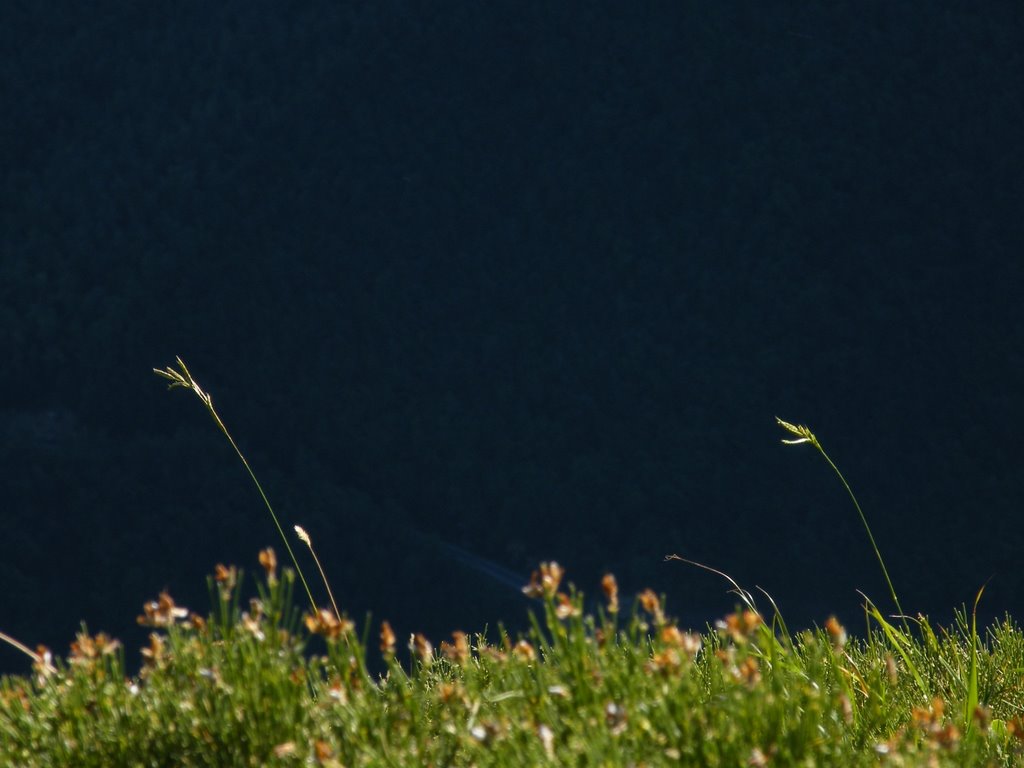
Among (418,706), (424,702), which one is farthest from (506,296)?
(418,706)

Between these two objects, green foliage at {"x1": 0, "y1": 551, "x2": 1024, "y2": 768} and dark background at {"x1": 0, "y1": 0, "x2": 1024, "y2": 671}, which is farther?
dark background at {"x1": 0, "y1": 0, "x2": 1024, "y2": 671}

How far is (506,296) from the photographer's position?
31.5m

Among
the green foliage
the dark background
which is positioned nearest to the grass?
the green foliage

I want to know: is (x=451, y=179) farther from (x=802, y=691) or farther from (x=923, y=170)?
(x=802, y=691)

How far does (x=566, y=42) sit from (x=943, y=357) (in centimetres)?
1392

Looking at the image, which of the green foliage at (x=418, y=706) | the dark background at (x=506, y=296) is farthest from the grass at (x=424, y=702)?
the dark background at (x=506, y=296)

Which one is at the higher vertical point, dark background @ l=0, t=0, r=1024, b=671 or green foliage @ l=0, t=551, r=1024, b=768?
green foliage @ l=0, t=551, r=1024, b=768

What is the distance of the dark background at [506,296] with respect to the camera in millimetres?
27656

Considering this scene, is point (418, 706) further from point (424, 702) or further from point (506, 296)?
point (506, 296)

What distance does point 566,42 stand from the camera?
33.2m

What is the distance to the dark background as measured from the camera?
90.7 ft

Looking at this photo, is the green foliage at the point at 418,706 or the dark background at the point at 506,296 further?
the dark background at the point at 506,296

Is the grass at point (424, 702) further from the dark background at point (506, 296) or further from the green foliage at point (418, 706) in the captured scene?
the dark background at point (506, 296)

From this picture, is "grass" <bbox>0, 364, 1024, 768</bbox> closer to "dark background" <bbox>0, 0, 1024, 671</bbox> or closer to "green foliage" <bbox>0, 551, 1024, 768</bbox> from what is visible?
"green foliage" <bbox>0, 551, 1024, 768</bbox>
